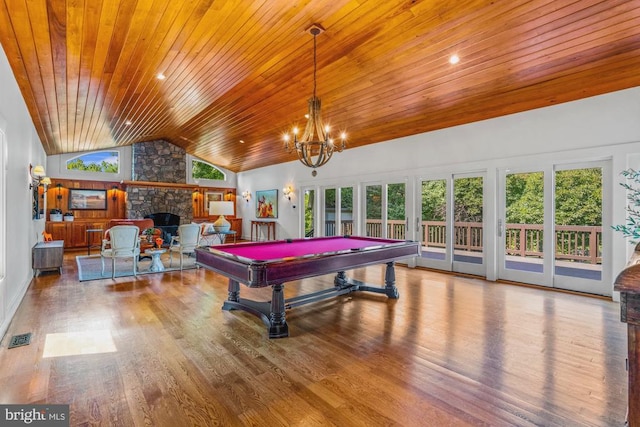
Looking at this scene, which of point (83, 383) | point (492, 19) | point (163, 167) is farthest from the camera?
point (163, 167)

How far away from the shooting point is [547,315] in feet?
12.9

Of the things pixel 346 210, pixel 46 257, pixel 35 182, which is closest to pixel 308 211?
pixel 346 210

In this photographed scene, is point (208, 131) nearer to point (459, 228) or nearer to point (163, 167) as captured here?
point (163, 167)

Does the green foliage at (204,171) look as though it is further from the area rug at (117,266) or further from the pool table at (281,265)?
the pool table at (281,265)

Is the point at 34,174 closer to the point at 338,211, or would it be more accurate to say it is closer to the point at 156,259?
the point at 156,259

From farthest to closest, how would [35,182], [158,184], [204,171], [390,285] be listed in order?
[204,171]
[158,184]
[35,182]
[390,285]

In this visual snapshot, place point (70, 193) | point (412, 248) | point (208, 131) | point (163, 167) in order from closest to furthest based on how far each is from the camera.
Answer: point (412, 248), point (208, 131), point (70, 193), point (163, 167)

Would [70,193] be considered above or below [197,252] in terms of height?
above

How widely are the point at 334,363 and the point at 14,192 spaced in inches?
176

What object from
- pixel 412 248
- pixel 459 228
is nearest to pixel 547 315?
pixel 412 248

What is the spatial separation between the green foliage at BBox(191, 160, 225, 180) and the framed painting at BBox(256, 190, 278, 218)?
2.22 meters

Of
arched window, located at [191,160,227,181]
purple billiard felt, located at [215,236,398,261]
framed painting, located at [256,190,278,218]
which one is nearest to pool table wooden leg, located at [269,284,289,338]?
purple billiard felt, located at [215,236,398,261]

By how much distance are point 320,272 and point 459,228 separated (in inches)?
166

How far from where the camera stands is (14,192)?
13.2 ft
